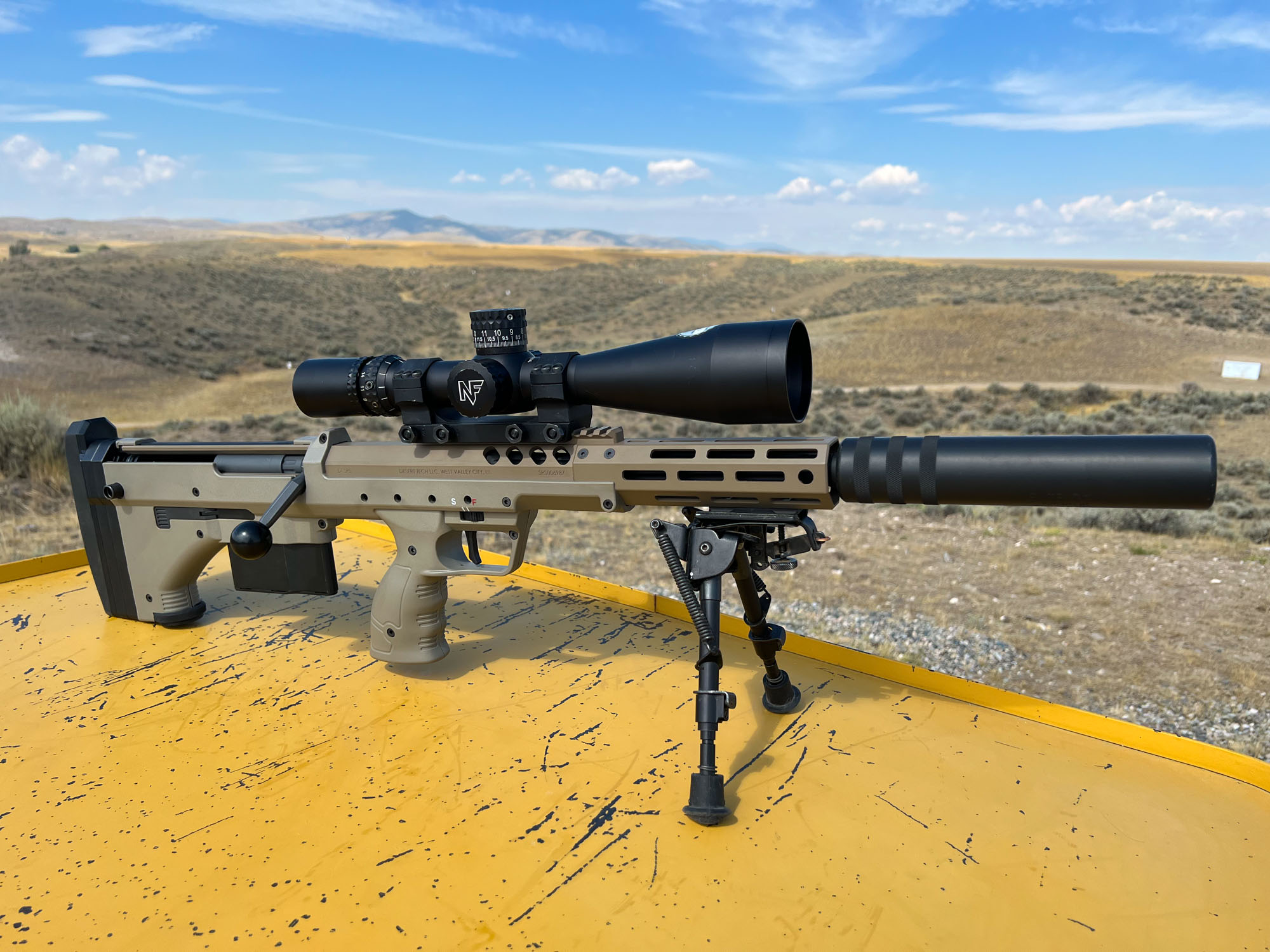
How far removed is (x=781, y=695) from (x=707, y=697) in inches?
27.1

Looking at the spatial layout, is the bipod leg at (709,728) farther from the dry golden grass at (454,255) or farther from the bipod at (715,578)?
the dry golden grass at (454,255)

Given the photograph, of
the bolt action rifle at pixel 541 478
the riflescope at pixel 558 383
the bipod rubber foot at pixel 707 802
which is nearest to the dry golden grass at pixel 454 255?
the bolt action rifle at pixel 541 478

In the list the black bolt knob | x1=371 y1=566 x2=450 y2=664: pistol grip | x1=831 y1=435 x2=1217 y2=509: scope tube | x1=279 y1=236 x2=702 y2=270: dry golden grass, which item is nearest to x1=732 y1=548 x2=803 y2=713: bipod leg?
x1=831 y1=435 x2=1217 y2=509: scope tube

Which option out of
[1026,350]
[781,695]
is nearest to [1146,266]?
[1026,350]

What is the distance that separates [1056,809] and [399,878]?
2086mm

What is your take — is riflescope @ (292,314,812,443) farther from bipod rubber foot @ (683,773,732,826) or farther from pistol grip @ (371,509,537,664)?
bipod rubber foot @ (683,773,732,826)

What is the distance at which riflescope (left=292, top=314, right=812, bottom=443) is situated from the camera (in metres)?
2.55

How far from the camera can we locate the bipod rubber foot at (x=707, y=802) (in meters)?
2.37

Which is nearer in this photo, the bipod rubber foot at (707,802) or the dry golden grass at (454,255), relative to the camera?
the bipod rubber foot at (707,802)

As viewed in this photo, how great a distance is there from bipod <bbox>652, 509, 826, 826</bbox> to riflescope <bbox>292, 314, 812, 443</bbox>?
39 centimetres

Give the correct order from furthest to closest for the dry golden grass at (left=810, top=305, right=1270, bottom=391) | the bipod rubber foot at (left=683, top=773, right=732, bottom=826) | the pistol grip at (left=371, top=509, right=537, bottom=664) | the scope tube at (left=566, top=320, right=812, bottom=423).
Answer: the dry golden grass at (left=810, top=305, right=1270, bottom=391) → the pistol grip at (left=371, top=509, right=537, bottom=664) → the scope tube at (left=566, top=320, right=812, bottom=423) → the bipod rubber foot at (left=683, top=773, right=732, bottom=826)

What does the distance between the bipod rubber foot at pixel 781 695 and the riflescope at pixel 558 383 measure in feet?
3.49

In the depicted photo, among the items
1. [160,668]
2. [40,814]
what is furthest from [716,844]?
[160,668]

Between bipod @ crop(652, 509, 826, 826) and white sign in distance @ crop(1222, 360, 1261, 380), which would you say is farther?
white sign in distance @ crop(1222, 360, 1261, 380)
